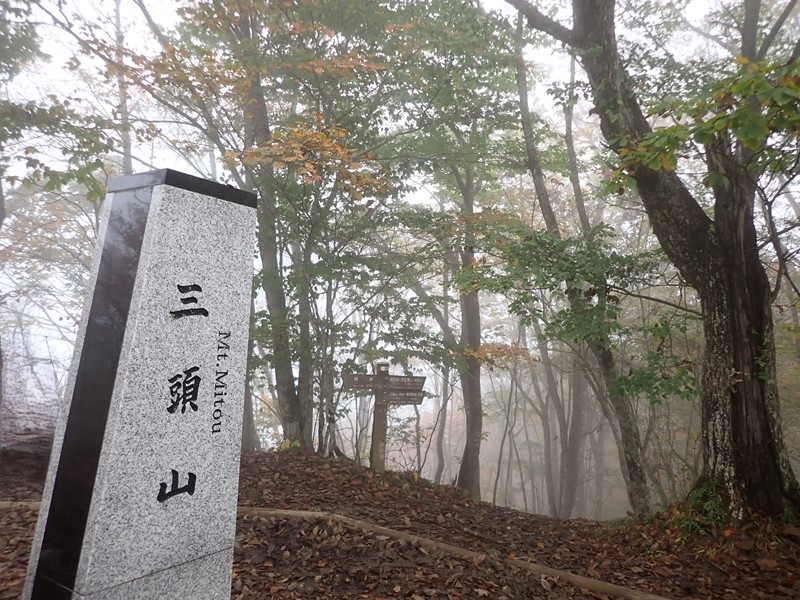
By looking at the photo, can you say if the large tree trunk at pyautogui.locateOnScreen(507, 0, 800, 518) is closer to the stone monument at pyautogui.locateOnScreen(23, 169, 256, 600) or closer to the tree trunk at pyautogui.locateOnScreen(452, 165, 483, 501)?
the stone monument at pyautogui.locateOnScreen(23, 169, 256, 600)

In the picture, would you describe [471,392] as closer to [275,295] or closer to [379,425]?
[379,425]

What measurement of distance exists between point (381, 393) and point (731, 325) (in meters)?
4.92

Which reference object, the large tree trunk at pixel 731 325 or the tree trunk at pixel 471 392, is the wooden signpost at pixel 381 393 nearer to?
the tree trunk at pixel 471 392

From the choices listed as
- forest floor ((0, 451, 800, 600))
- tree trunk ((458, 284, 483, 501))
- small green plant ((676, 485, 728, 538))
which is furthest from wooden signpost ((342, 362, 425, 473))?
small green plant ((676, 485, 728, 538))

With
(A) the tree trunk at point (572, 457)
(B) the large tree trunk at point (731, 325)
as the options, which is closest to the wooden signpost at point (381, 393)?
(B) the large tree trunk at point (731, 325)

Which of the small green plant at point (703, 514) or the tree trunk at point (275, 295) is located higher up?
the tree trunk at point (275, 295)

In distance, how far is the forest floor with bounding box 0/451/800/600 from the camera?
4191 millimetres

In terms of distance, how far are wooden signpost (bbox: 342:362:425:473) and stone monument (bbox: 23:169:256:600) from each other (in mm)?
4667

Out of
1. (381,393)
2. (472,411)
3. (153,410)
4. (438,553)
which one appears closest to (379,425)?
(381,393)

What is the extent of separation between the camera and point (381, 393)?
7.81 metres

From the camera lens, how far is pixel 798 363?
1254 centimetres

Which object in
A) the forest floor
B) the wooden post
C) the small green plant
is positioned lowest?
the forest floor

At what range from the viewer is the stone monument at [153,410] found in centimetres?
249

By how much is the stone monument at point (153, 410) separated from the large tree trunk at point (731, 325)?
14.2 ft
